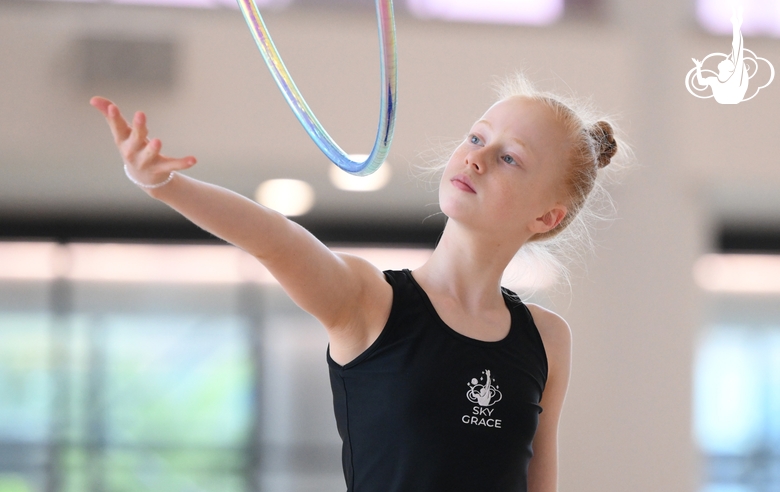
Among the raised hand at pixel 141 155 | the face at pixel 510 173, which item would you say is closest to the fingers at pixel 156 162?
the raised hand at pixel 141 155

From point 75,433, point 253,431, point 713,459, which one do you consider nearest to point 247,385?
point 253,431

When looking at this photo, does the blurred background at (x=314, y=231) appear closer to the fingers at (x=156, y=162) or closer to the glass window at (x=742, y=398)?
the glass window at (x=742, y=398)

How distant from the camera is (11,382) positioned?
4.63 metres

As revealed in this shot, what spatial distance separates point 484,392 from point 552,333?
0.22 meters

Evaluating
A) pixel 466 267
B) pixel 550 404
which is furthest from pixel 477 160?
pixel 550 404

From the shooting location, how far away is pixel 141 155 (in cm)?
83

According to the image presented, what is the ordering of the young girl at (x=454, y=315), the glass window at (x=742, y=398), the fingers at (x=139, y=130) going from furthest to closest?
1. the glass window at (x=742, y=398)
2. the young girl at (x=454, y=315)
3. the fingers at (x=139, y=130)

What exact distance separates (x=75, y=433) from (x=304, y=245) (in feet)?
13.5

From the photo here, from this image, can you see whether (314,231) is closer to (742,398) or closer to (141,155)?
(742,398)

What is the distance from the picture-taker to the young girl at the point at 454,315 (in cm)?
94

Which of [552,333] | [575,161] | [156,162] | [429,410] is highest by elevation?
[575,161]

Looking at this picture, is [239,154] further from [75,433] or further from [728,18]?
[728,18]

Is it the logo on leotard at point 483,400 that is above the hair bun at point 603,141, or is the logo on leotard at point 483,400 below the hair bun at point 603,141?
below

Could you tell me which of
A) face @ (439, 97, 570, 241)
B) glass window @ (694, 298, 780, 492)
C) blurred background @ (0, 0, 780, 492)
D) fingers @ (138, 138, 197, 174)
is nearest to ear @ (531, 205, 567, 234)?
face @ (439, 97, 570, 241)
